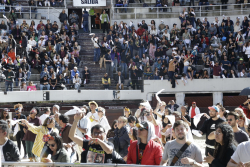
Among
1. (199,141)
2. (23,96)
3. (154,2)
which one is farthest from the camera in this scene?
(154,2)

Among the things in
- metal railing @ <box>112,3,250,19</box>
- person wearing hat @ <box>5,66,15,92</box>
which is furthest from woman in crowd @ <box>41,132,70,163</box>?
metal railing @ <box>112,3,250,19</box>

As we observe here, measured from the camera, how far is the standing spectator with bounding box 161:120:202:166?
17.9 ft

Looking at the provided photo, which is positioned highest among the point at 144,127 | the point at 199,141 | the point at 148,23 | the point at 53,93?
the point at 148,23

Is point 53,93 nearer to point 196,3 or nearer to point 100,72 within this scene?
point 100,72

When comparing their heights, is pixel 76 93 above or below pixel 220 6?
below

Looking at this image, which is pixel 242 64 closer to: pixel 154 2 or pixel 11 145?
pixel 154 2

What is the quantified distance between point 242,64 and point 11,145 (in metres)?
19.0

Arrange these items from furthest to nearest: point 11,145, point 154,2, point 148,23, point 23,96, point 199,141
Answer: point 154,2
point 148,23
point 23,96
point 199,141
point 11,145

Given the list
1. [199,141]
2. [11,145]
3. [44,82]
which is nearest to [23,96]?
[44,82]

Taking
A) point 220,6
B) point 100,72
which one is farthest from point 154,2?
point 100,72

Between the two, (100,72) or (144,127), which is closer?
(144,127)

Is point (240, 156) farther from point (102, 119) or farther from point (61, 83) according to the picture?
point (61, 83)

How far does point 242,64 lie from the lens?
2298 centimetres

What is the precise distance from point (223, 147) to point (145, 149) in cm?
122
